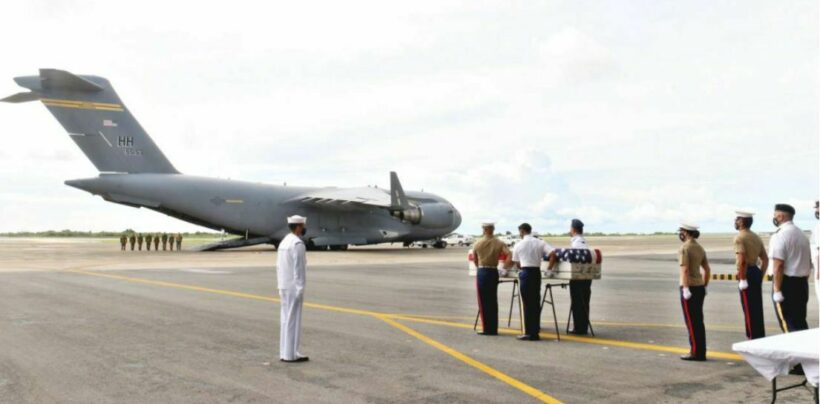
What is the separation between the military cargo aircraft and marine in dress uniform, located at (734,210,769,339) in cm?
3143

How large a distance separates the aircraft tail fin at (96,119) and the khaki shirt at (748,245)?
121ft

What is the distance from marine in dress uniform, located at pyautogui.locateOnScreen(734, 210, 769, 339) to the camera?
33.9 ft

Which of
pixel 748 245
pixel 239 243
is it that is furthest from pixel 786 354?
pixel 239 243

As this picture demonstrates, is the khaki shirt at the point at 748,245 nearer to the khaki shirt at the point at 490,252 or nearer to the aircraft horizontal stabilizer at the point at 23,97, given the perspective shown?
the khaki shirt at the point at 490,252

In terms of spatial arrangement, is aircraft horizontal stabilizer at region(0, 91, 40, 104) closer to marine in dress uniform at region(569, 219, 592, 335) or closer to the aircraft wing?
the aircraft wing

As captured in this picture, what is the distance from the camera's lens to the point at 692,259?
9875mm

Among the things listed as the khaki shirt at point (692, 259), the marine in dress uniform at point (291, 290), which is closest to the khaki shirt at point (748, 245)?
the khaki shirt at point (692, 259)

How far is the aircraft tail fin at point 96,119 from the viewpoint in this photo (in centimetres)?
3859

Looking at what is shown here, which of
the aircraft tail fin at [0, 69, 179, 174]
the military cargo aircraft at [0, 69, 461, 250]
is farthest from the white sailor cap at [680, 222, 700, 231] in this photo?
the aircraft tail fin at [0, 69, 179, 174]

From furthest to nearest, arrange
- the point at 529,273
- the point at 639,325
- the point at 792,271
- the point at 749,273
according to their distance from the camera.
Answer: the point at 639,325 → the point at 529,273 → the point at 749,273 → the point at 792,271

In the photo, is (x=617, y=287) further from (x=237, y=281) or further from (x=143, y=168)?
(x=143, y=168)

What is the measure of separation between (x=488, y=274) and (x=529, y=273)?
0.80 metres

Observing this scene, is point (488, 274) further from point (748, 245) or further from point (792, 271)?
point (792, 271)

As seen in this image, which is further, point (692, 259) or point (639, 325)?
point (639, 325)
